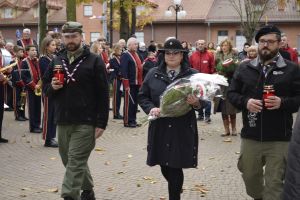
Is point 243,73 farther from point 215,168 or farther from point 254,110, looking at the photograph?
point 215,168

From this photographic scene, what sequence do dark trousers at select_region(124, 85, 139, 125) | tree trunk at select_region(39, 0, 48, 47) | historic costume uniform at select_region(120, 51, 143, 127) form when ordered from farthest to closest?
1. tree trunk at select_region(39, 0, 48, 47)
2. dark trousers at select_region(124, 85, 139, 125)
3. historic costume uniform at select_region(120, 51, 143, 127)

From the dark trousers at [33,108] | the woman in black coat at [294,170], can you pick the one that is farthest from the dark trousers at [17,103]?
the woman in black coat at [294,170]

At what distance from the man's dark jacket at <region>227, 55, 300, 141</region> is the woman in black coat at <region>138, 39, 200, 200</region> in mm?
586

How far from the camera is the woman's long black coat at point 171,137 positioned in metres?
6.27

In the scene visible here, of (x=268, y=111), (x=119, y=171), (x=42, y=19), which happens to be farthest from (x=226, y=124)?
(x=42, y=19)

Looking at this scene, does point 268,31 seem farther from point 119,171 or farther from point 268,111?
point 119,171

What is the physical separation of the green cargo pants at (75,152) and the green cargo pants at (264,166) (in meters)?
1.75

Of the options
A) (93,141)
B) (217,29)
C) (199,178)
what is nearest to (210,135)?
(199,178)

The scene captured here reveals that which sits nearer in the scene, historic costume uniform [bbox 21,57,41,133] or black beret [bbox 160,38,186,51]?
black beret [bbox 160,38,186,51]

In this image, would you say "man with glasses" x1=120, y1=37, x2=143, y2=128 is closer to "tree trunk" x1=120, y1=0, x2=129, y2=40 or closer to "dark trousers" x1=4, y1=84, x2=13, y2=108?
"dark trousers" x1=4, y1=84, x2=13, y2=108

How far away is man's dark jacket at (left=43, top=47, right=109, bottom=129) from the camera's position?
655 centimetres

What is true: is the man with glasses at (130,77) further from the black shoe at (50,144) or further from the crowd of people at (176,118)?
the crowd of people at (176,118)

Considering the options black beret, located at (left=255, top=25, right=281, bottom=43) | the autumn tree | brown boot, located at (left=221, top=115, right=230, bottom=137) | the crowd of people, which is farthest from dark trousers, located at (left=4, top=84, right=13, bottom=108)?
the autumn tree

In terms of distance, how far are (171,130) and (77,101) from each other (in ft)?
3.72
